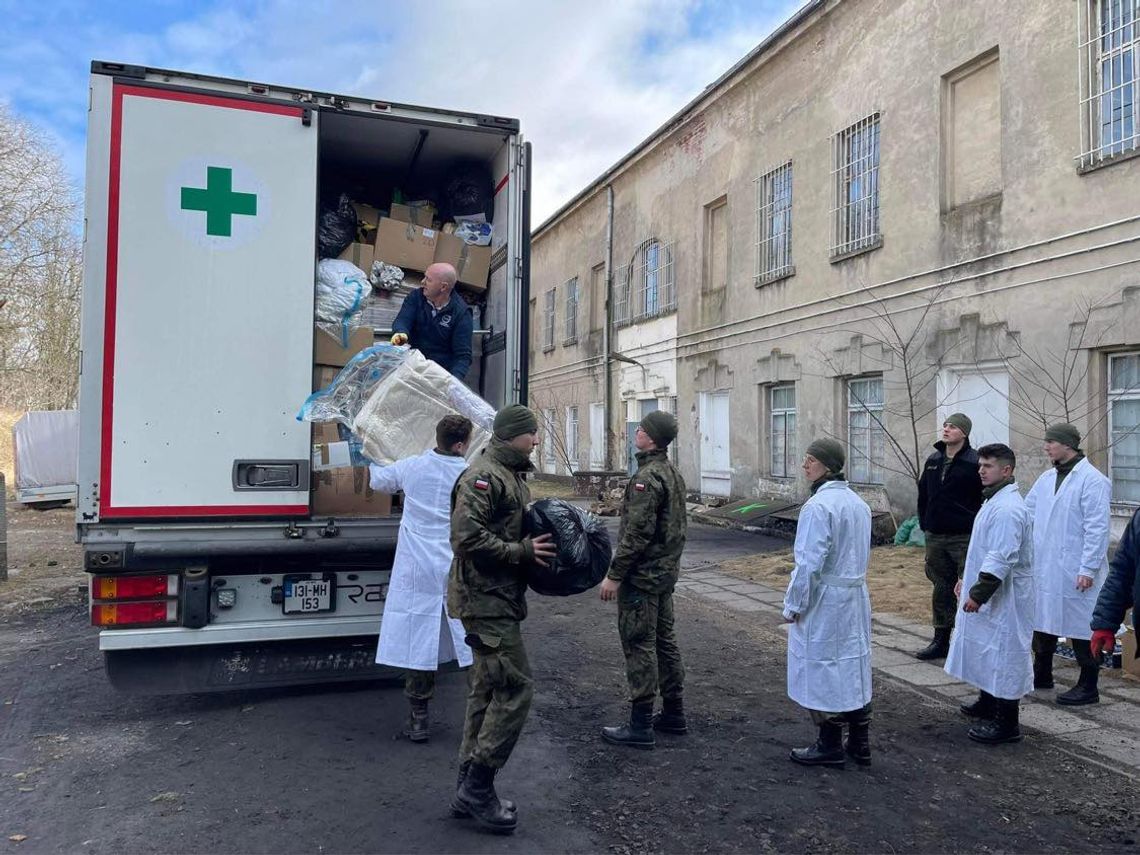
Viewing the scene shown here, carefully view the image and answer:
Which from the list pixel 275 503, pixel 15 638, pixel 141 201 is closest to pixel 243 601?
pixel 275 503

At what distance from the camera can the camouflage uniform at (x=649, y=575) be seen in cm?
483

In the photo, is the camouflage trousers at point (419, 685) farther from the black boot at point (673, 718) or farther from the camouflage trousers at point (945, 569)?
the camouflage trousers at point (945, 569)

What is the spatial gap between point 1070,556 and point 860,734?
2357 millimetres

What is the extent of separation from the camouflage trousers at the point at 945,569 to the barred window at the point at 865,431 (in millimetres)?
6931

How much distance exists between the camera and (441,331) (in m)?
5.92

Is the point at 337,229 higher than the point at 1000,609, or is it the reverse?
the point at 337,229

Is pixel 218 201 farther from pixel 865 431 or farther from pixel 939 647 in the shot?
pixel 865 431

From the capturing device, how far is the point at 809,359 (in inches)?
595

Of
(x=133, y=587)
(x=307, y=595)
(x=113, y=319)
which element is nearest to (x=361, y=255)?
(x=113, y=319)

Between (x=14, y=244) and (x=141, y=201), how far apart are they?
29228mm

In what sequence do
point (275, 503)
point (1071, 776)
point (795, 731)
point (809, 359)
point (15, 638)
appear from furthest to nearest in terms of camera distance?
point (809, 359) → point (15, 638) → point (795, 731) → point (275, 503) → point (1071, 776)

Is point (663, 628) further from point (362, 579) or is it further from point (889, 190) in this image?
point (889, 190)

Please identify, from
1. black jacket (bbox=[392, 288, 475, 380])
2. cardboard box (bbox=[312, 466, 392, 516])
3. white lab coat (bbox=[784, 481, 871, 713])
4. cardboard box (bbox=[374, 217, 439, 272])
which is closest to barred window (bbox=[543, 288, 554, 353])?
cardboard box (bbox=[374, 217, 439, 272])

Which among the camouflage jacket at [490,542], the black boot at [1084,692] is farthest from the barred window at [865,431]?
the camouflage jacket at [490,542]
